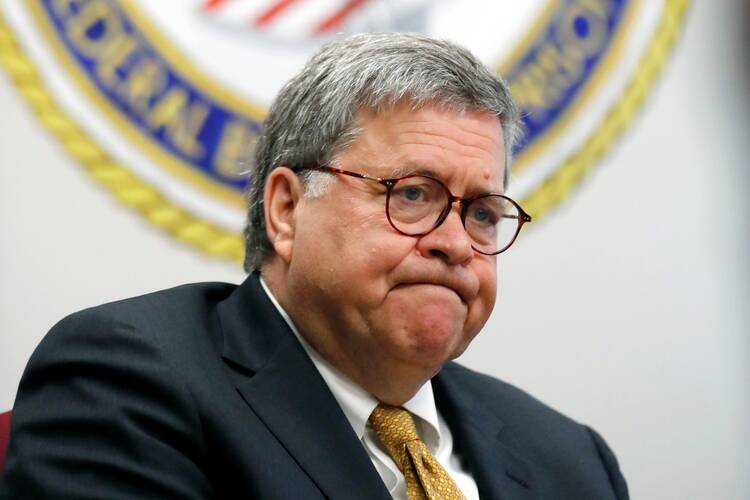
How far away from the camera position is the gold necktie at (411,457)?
1.94m

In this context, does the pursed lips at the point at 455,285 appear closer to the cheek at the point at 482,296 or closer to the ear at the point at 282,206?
the cheek at the point at 482,296

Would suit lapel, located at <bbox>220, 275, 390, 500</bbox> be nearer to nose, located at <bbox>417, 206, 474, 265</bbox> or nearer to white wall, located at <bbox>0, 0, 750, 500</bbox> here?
nose, located at <bbox>417, 206, 474, 265</bbox>

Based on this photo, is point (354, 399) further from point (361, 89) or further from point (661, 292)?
point (661, 292)

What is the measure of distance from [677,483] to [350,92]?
2440 millimetres

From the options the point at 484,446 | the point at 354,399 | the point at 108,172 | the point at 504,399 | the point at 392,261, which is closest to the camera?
the point at 392,261

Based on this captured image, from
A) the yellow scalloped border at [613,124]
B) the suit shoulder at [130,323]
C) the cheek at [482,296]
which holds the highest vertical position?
the yellow scalloped border at [613,124]

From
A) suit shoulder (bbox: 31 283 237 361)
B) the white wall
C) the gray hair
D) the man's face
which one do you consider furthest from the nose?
the white wall

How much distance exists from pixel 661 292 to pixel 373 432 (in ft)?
6.79

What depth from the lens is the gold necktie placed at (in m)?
1.94

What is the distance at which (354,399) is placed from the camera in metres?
2.01

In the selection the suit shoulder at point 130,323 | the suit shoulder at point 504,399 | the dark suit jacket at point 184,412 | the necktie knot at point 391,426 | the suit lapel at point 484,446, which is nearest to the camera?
the dark suit jacket at point 184,412

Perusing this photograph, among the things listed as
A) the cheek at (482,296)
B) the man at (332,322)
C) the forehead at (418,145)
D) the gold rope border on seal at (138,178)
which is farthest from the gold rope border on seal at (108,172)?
the cheek at (482,296)

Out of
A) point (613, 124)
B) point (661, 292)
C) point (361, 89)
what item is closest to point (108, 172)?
point (361, 89)

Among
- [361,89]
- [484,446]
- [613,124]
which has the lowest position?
[484,446]
